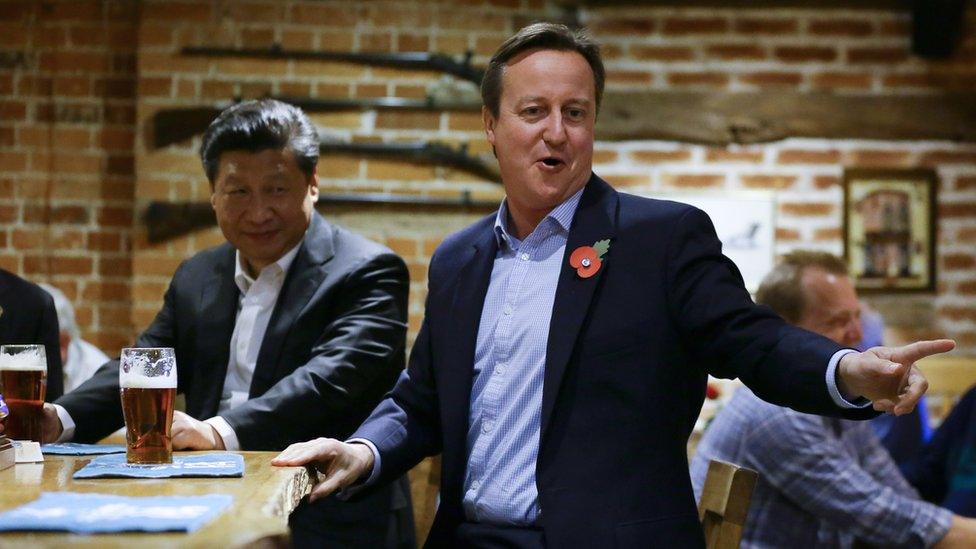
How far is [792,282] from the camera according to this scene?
Result: 9.54ft

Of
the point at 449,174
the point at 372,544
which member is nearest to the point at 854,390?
the point at 372,544

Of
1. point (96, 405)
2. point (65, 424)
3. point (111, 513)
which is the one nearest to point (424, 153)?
point (96, 405)

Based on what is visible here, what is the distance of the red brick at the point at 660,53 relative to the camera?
474 cm

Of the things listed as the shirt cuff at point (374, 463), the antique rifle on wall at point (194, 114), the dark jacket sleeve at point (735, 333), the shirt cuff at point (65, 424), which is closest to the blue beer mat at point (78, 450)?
the shirt cuff at point (65, 424)

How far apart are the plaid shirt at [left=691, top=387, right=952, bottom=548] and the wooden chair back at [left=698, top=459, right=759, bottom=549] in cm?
66

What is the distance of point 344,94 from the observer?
4555mm

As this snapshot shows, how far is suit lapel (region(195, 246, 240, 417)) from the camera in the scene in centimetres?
262

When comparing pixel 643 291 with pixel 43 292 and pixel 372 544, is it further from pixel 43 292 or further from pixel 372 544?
pixel 43 292

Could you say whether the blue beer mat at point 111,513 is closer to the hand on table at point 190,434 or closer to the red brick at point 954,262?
the hand on table at point 190,434

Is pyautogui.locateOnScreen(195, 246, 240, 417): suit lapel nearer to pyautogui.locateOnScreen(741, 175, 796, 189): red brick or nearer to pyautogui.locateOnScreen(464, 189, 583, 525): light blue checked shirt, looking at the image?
pyautogui.locateOnScreen(464, 189, 583, 525): light blue checked shirt

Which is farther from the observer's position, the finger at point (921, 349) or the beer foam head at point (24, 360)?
the beer foam head at point (24, 360)

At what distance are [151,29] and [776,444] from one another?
299 centimetres

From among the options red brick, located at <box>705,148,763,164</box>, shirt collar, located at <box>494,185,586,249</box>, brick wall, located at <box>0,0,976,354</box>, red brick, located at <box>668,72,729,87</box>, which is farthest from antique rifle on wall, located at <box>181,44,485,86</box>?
shirt collar, located at <box>494,185,586,249</box>

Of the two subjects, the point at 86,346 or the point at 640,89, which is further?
the point at 640,89
